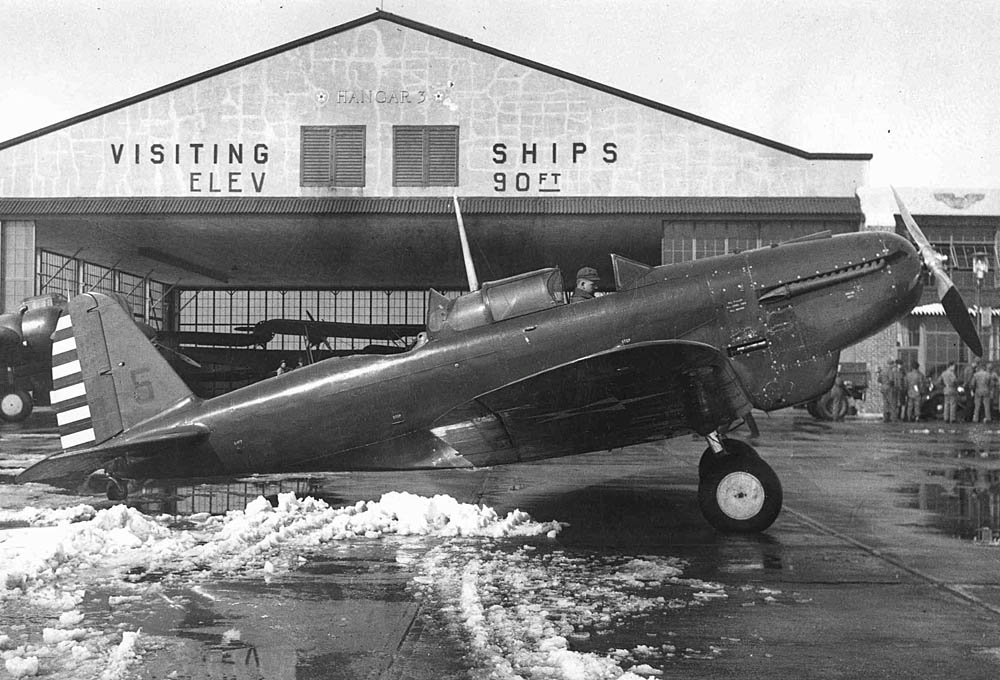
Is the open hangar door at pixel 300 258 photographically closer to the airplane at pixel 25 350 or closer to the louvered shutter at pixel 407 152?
the louvered shutter at pixel 407 152

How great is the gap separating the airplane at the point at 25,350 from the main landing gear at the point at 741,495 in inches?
694

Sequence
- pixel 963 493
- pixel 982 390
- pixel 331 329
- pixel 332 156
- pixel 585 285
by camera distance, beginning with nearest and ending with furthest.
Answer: pixel 585 285 → pixel 963 493 → pixel 332 156 → pixel 982 390 → pixel 331 329

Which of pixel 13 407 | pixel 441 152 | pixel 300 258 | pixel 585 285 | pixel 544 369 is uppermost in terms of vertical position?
pixel 441 152

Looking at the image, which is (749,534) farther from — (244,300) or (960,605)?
(244,300)

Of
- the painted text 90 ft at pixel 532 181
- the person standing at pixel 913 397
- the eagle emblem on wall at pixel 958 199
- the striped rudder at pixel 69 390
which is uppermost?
the eagle emblem on wall at pixel 958 199

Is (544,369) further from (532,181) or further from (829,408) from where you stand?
(829,408)

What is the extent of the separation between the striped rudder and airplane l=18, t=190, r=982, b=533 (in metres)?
0.27

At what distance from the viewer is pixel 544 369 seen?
616 centimetres

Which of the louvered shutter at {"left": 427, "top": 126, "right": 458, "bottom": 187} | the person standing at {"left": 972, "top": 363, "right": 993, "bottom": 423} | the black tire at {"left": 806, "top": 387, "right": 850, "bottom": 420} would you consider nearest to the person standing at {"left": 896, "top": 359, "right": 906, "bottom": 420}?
the black tire at {"left": 806, "top": 387, "right": 850, "bottom": 420}

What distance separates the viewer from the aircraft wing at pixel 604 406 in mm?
5543

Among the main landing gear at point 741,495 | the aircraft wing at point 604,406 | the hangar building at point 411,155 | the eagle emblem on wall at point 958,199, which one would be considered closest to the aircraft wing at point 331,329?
the hangar building at point 411,155

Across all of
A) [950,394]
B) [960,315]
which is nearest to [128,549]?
[960,315]

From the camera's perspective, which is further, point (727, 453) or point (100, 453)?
point (727, 453)

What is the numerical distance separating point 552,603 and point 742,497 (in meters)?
2.45
